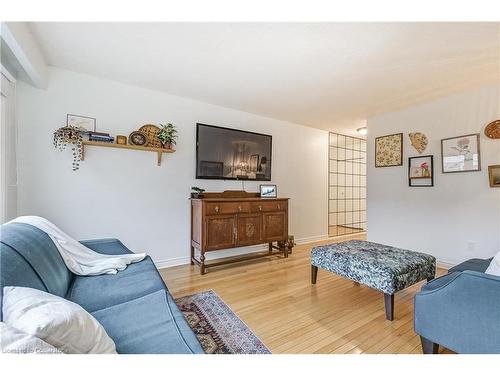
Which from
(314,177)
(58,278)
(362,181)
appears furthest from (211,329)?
(362,181)

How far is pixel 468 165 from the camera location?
2.93 m

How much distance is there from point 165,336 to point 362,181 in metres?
6.12

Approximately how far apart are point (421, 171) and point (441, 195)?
42cm

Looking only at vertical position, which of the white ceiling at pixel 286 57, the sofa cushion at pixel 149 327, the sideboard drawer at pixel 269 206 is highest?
the white ceiling at pixel 286 57

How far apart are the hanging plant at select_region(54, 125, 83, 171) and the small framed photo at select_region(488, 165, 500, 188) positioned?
4789 mm

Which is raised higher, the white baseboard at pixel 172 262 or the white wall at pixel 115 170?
the white wall at pixel 115 170

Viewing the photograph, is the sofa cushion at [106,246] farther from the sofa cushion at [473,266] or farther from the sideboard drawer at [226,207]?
the sofa cushion at [473,266]

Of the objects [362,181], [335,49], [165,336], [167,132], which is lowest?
[165,336]

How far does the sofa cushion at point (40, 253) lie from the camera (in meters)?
1.20

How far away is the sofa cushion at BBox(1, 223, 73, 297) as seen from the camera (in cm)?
120

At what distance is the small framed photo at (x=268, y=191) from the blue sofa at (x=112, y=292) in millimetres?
2223

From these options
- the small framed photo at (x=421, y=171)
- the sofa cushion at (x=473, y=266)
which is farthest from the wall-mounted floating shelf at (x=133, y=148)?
the small framed photo at (x=421, y=171)

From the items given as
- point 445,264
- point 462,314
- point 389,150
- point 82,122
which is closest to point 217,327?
point 462,314
